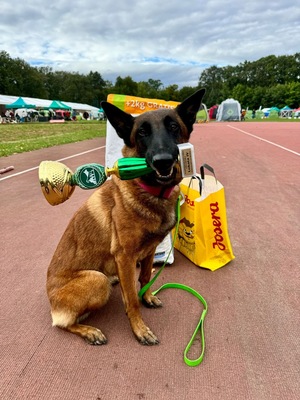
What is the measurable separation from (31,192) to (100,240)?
4360 millimetres

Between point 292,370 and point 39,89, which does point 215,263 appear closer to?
point 292,370

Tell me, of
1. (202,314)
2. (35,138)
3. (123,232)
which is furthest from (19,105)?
(202,314)

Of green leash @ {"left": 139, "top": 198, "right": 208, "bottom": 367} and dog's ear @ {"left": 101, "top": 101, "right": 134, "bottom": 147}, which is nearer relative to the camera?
green leash @ {"left": 139, "top": 198, "right": 208, "bottom": 367}

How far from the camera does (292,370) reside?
Result: 1.81m

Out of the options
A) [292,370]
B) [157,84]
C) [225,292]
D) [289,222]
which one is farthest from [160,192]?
[157,84]

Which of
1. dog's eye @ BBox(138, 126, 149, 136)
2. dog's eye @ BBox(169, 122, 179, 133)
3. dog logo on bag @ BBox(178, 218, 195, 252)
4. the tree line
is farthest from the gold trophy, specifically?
the tree line

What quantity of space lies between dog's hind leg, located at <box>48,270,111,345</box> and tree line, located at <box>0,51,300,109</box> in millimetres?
65306

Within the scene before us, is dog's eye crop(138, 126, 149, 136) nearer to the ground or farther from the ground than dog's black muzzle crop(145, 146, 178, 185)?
farther from the ground

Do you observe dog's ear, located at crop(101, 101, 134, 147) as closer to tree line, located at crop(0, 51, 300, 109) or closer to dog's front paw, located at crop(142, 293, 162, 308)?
dog's front paw, located at crop(142, 293, 162, 308)

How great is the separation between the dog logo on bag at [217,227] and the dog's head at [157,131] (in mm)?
880

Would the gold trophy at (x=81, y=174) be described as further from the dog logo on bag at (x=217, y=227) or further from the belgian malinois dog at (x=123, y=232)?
the dog logo on bag at (x=217, y=227)

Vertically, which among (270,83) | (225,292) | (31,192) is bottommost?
(31,192)

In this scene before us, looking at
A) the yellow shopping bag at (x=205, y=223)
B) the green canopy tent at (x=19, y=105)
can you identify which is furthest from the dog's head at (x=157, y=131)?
the green canopy tent at (x=19, y=105)

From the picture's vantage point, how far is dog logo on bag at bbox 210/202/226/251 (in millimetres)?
2871
